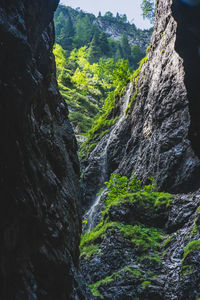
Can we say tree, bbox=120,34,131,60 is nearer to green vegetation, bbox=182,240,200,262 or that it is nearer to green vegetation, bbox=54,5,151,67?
green vegetation, bbox=54,5,151,67

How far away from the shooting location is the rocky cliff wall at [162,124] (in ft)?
28.4

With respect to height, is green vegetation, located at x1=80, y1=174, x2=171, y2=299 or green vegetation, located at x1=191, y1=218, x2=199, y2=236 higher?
→ green vegetation, located at x1=191, y1=218, x2=199, y2=236

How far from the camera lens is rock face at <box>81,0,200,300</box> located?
8.55 metres

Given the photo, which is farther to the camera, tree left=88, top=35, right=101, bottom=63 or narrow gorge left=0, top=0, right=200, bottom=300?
tree left=88, top=35, right=101, bottom=63

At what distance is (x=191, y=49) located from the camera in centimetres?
787

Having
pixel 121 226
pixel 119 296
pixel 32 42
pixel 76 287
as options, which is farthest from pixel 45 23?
pixel 121 226

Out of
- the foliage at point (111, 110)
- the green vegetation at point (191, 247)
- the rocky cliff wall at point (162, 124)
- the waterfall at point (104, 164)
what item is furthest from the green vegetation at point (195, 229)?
the foliage at point (111, 110)

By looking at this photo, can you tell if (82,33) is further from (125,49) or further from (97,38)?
(125,49)

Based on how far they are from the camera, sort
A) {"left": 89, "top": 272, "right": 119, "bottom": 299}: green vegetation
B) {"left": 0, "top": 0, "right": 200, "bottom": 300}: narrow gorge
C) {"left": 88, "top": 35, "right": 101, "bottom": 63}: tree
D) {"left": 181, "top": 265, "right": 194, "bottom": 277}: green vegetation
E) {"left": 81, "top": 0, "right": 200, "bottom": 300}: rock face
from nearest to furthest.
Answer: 1. {"left": 0, "top": 0, "right": 200, "bottom": 300}: narrow gorge
2. {"left": 81, "top": 0, "right": 200, "bottom": 300}: rock face
3. {"left": 181, "top": 265, "right": 194, "bottom": 277}: green vegetation
4. {"left": 89, "top": 272, "right": 119, "bottom": 299}: green vegetation
5. {"left": 88, "top": 35, "right": 101, "bottom": 63}: tree

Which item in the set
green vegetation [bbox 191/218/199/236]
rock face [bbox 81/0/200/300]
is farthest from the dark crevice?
green vegetation [bbox 191/218/199/236]

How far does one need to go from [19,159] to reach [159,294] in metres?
9.13

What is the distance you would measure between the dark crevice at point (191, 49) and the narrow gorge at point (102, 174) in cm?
3

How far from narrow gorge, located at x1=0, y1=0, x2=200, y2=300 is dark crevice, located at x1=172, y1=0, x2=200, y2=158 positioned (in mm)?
31

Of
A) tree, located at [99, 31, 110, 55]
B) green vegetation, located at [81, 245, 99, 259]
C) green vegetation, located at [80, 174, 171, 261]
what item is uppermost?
tree, located at [99, 31, 110, 55]
